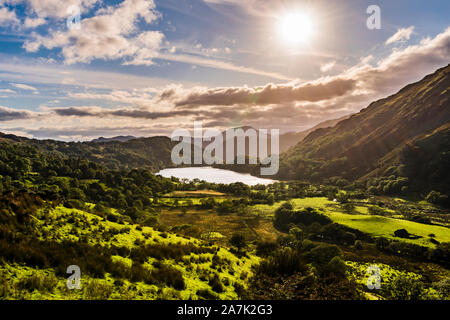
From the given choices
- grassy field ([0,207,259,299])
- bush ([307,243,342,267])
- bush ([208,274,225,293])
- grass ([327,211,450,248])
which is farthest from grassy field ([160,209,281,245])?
bush ([208,274,225,293])

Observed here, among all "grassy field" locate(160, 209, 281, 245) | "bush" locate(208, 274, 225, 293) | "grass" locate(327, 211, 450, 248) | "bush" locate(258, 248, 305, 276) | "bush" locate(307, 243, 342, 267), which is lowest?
"grassy field" locate(160, 209, 281, 245)

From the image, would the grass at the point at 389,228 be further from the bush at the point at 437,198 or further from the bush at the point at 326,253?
the bush at the point at 437,198

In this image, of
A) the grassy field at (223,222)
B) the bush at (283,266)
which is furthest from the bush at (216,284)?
the grassy field at (223,222)

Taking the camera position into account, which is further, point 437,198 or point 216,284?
point 437,198

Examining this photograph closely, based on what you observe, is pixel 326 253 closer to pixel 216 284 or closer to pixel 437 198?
pixel 216 284

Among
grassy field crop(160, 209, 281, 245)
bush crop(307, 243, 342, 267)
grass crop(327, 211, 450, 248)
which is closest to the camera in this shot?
bush crop(307, 243, 342, 267)

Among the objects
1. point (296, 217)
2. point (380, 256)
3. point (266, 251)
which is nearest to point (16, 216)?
point (266, 251)

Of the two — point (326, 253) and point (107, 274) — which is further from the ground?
point (107, 274)

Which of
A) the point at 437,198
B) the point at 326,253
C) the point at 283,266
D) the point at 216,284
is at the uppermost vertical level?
the point at 283,266

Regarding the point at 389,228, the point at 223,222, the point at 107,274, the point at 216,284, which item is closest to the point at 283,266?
the point at 216,284

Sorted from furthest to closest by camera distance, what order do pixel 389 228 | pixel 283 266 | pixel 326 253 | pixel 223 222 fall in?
pixel 223 222, pixel 389 228, pixel 326 253, pixel 283 266

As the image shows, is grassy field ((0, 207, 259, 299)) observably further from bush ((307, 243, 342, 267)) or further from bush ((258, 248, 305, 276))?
bush ((307, 243, 342, 267))
